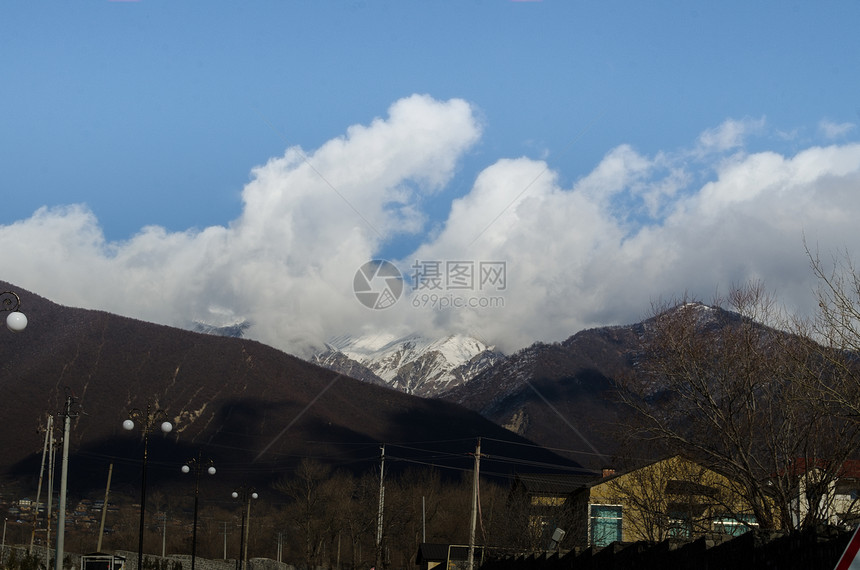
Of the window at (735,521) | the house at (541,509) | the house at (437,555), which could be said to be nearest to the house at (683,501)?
the window at (735,521)

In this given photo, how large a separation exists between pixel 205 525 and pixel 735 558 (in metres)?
123

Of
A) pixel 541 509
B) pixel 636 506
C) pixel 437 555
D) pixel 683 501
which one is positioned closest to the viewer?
pixel 683 501

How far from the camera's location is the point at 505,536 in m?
56.7

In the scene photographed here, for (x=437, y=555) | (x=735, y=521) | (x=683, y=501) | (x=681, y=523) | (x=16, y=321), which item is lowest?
(x=437, y=555)

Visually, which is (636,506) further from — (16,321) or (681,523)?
(16,321)

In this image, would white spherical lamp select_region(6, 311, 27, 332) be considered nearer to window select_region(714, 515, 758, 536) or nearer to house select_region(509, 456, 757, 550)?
house select_region(509, 456, 757, 550)

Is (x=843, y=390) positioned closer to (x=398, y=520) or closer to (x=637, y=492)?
(x=637, y=492)

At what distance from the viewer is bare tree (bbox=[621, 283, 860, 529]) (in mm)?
24922

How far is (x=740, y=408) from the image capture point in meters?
26.5

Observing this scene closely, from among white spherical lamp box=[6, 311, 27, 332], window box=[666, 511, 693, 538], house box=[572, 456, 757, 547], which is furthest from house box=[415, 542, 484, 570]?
white spherical lamp box=[6, 311, 27, 332]

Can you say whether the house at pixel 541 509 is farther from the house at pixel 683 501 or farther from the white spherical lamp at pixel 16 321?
the white spherical lamp at pixel 16 321

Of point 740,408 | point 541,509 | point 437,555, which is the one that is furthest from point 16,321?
point 437,555

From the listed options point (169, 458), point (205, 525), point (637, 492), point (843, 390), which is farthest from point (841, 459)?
point (169, 458)

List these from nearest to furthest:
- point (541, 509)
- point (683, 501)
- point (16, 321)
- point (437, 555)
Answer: point (16, 321)
point (683, 501)
point (541, 509)
point (437, 555)
